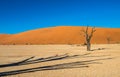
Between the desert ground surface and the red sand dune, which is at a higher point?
the red sand dune

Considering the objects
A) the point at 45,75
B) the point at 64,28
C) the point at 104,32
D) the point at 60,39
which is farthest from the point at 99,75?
the point at 64,28

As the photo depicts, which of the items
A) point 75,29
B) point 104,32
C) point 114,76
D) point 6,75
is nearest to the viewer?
point 114,76

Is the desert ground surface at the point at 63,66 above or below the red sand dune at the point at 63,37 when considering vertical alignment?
below

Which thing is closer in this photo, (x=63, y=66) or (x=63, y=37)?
(x=63, y=66)

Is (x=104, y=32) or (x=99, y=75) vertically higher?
(x=104, y=32)

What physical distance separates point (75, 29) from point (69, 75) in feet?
419

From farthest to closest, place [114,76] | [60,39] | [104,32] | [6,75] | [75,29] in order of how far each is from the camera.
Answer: [75,29] < [104,32] < [60,39] < [6,75] < [114,76]

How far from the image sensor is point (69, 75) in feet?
43.8

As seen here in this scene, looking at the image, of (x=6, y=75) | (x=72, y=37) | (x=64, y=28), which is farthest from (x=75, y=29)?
(x=6, y=75)

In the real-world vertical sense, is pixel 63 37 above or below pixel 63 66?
above

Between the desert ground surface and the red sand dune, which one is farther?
the red sand dune

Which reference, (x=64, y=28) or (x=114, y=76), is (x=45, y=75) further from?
(x=64, y=28)

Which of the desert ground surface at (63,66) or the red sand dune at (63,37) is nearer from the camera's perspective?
the desert ground surface at (63,66)

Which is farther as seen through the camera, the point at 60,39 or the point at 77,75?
the point at 60,39
